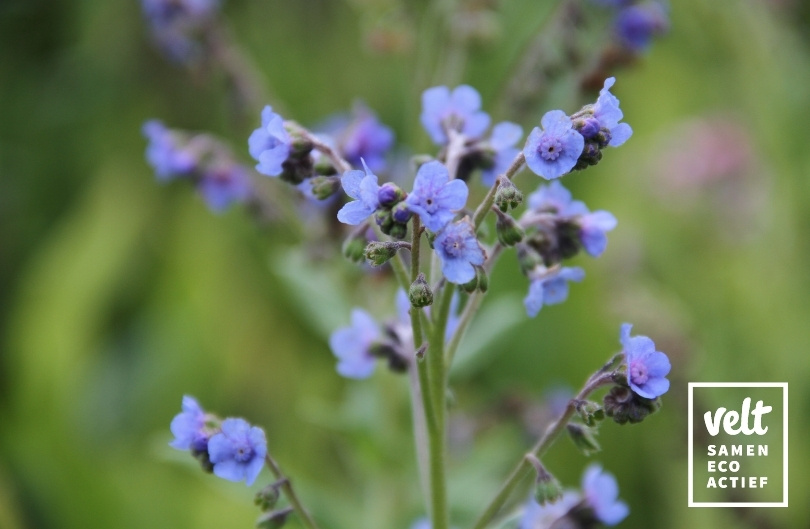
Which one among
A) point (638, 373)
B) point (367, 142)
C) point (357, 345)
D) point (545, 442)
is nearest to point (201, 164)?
point (367, 142)

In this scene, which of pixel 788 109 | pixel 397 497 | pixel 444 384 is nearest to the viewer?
pixel 444 384

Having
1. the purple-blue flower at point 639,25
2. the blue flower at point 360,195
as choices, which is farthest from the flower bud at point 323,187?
the purple-blue flower at point 639,25

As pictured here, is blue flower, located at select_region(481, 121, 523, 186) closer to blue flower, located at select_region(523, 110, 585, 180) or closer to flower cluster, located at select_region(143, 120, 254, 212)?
blue flower, located at select_region(523, 110, 585, 180)

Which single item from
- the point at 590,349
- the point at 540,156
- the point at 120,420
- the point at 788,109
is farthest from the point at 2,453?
the point at 788,109

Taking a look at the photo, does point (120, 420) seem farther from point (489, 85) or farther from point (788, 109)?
point (788, 109)

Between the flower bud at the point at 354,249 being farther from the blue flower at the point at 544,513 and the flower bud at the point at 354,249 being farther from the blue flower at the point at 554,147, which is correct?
the blue flower at the point at 544,513

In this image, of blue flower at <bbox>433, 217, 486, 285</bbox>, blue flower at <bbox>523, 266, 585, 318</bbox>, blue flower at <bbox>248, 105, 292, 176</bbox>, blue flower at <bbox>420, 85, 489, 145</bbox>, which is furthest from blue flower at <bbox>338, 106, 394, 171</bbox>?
blue flower at <bbox>433, 217, 486, 285</bbox>
